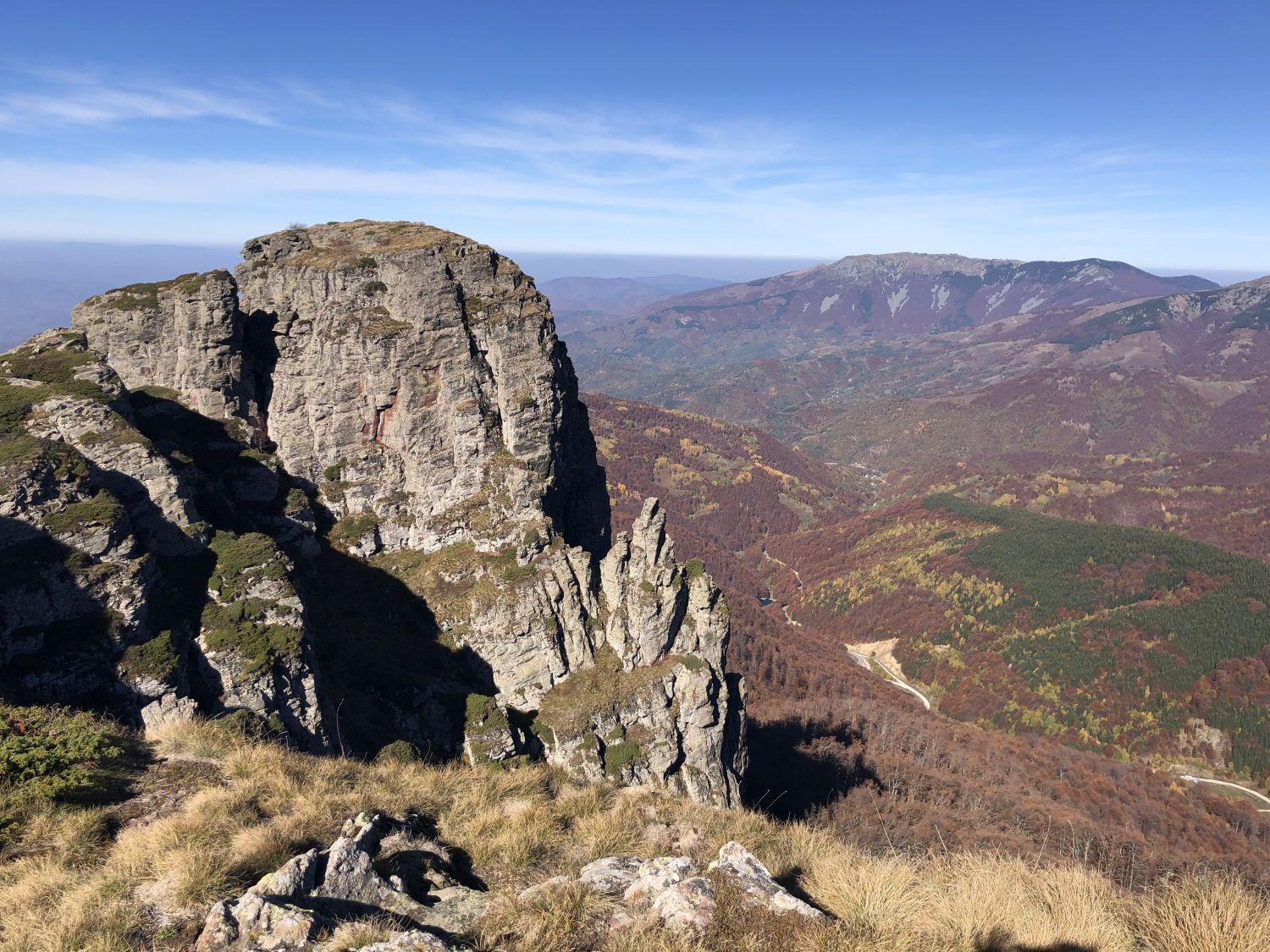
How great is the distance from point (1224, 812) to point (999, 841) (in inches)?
2930

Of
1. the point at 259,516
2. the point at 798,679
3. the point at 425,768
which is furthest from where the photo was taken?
the point at 798,679

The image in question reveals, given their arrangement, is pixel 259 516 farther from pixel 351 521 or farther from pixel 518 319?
pixel 518 319

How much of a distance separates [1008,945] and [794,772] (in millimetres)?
58539

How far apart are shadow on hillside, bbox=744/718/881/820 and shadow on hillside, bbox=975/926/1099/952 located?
45.5m

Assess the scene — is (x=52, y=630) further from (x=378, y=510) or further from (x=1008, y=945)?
(x=1008, y=945)

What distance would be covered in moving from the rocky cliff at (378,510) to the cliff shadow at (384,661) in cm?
17

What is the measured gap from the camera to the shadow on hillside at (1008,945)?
30.5 ft

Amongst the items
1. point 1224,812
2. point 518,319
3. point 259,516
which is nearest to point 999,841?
point 518,319

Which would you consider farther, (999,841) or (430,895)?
(999,841)

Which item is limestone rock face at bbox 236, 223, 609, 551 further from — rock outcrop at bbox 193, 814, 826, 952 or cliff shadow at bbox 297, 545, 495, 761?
rock outcrop at bbox 193, 814, 826, 952

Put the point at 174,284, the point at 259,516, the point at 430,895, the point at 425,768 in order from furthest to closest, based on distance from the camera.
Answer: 1. the point at 174,284
2. the point at 259,516
3. the point at 425,768
4. the point at 430,895

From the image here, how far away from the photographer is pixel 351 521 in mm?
51188

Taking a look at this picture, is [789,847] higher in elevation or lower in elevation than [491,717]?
higher

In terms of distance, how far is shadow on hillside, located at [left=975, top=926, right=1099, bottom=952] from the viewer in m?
9.28
